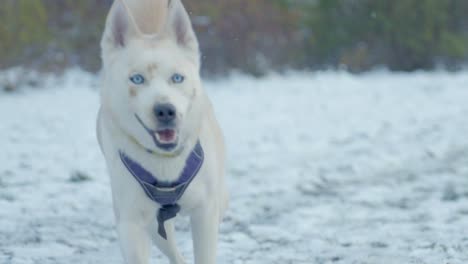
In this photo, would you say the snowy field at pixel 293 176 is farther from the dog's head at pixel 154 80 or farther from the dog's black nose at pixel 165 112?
the dog's black nose at pixel 165 112

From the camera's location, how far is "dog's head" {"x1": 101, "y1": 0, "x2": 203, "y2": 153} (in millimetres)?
3086

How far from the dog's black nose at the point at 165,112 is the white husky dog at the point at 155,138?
5 cm

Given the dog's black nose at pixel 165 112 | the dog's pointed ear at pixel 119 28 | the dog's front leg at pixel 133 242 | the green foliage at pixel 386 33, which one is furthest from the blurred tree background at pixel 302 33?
the dog's black nose at pixel 165 112

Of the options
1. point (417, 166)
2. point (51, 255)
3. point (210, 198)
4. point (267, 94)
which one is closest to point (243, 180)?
point (417, 166)

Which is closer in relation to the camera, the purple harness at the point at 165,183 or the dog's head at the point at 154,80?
the dog's head at the point at 154,80

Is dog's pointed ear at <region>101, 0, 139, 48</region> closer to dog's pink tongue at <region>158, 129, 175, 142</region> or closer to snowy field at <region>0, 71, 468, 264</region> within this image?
dog's pink tongue at <region>158, 129, 175, 142</region>

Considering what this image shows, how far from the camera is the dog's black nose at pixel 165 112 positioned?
3.03 meters

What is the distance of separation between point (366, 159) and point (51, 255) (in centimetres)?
325

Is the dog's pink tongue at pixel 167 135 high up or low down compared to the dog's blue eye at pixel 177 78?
down

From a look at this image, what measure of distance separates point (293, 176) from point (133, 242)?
10.4ft

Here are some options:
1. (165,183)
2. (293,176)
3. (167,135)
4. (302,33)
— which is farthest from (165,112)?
(302,33)

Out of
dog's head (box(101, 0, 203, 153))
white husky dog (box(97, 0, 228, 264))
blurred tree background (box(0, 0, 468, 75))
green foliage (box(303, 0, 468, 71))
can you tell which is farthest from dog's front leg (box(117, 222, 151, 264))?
green foliage (box(303, 0, 468, 71))

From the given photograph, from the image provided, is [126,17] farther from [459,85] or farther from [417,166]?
[459,85]

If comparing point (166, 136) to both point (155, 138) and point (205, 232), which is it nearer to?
point (155, 138)
